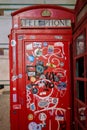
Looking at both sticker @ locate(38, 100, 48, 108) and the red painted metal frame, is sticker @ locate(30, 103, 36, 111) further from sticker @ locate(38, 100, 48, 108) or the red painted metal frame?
the red painted metal frame

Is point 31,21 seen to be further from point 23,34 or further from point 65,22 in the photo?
point 65,22

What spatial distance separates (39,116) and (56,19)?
126cm

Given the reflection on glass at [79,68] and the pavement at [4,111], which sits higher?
the reflection on glass at [79,68]

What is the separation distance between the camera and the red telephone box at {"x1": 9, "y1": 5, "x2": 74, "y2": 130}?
2.80m

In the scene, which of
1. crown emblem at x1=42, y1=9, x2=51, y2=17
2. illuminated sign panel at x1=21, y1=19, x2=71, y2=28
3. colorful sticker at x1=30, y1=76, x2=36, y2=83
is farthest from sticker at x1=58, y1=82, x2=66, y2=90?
crown emblem at x1=42, y1=9, x2=51, y2=17

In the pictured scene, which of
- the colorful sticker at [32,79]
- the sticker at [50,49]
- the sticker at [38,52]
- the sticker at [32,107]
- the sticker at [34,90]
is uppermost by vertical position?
the sticker at [50,49]

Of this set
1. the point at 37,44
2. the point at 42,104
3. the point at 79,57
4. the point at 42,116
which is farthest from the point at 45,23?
the point at 42,116

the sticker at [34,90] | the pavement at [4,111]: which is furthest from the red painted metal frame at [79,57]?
the pavement at [4,111]

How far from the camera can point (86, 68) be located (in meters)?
2.07

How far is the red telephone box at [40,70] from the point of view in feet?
9.18

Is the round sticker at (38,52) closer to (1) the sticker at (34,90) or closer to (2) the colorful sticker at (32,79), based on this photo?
(2) the colorful sticker at (32,79)

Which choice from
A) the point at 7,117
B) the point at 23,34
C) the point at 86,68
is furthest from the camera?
the point at 7,117

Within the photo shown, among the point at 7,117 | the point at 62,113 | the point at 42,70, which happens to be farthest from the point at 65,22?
the point at 7,117

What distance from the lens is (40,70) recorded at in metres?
2.81
